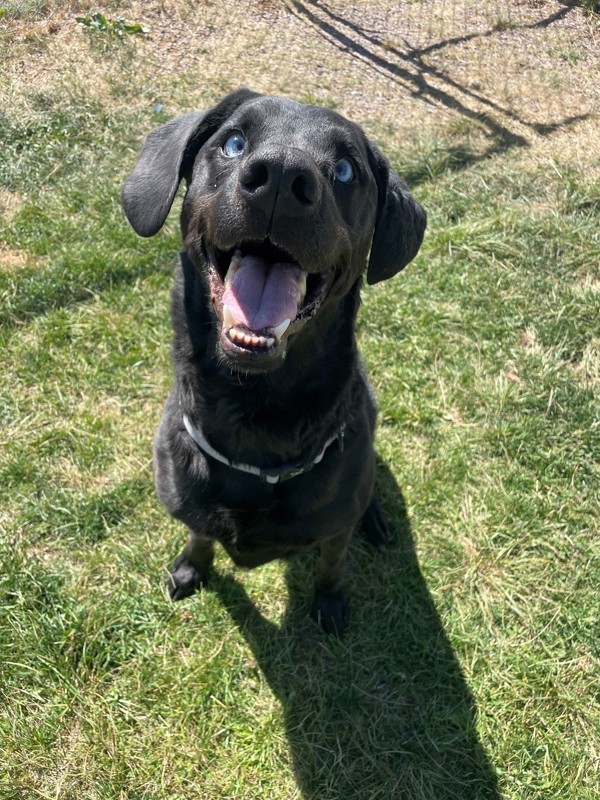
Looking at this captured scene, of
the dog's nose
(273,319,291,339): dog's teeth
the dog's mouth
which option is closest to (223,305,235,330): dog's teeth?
the dog's mouth

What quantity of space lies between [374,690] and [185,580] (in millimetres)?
968

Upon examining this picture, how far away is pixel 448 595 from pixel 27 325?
2848mm

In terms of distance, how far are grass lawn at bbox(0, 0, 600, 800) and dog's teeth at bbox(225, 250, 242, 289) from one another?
5.33ft

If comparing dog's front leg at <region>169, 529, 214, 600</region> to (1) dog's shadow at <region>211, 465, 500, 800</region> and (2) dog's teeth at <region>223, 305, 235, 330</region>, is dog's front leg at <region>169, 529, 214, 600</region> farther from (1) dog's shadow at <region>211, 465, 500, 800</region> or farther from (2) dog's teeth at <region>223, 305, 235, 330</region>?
(2) dog's teeth at <region>223, 305, 235, 330</region>

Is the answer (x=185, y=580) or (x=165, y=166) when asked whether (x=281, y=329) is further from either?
(x=185, y=580)

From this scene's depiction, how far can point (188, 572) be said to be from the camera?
Result: 9.49ft

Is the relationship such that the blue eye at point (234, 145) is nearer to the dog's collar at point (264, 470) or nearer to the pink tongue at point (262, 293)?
the pink tongue at point (262, 293)

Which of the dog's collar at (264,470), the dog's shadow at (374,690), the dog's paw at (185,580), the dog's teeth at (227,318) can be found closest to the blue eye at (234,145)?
the dog's teeth at (227,318)

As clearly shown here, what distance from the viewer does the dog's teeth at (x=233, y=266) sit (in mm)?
1878

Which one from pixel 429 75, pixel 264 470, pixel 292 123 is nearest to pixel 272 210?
pixel 292 123

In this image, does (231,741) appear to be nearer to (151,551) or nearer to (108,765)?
(108,765)

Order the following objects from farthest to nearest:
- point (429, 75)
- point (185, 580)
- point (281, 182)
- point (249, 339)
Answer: point (429, 75) → point (185, 580) → point (249, 339) → point (281, 182)

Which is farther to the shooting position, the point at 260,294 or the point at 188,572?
the point at 188,572

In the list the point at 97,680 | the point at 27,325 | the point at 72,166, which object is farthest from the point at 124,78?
the point at 97,680
